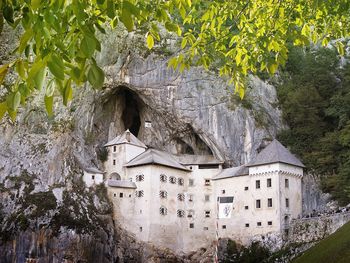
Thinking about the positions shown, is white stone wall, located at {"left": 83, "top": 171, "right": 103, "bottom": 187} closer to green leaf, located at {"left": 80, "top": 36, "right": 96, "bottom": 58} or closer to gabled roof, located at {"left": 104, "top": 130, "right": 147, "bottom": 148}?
gabled roof, located at {"left": 104, "top": 130, "right": 147, "bottom": 148}

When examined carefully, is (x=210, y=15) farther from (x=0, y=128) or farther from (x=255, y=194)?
(x=0, y=128)

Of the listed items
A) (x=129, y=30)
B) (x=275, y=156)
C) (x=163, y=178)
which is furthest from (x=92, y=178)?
(x=129, y=30)

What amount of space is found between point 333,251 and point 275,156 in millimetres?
→ 22733

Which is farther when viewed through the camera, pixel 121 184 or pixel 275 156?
pixel 121 184

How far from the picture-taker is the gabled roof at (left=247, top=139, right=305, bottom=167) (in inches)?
2068

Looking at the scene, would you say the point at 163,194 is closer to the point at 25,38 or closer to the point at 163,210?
the point at 163,210

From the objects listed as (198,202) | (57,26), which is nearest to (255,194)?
(198,202)

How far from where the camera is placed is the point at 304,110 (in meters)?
57.9

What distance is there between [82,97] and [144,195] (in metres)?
12.8

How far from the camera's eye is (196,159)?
58.7 meters

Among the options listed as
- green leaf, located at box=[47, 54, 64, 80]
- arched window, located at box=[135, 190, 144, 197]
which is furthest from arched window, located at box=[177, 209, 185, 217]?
green leaf, located at box=[47, 54, 64, 80]

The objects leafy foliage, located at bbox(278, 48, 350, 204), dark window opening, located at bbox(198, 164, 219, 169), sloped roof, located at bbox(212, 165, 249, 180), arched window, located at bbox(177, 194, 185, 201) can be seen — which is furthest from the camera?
dark window opening, located at bbox(198, 164, 219, 169)

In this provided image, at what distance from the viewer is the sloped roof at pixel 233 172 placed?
179 ft

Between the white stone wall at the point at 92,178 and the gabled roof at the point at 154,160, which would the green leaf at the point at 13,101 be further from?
the white stone wall at the point at 92,178
